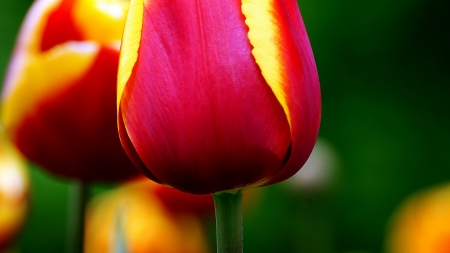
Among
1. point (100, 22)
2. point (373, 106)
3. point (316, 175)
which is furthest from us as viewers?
point (373, 106)

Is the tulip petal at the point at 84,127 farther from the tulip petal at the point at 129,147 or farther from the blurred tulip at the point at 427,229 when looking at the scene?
the blurred tulip at the point at 427,229

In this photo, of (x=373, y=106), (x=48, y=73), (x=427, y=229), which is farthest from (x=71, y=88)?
(x=373, y=106)

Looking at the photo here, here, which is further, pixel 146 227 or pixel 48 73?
pixel 146 227

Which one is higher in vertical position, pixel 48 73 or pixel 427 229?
pixel 48 73

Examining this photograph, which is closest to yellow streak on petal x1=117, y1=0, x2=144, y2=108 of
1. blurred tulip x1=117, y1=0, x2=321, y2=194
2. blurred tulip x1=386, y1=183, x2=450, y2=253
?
blurred tulip x1=117, y1=0, x2=321, y2=194

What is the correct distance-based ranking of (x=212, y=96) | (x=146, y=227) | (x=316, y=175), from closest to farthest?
(x=212, y=96) → (x=146, y=227) → (x=316, y=175)

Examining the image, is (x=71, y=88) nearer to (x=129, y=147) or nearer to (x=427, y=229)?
(x=129, y=147)

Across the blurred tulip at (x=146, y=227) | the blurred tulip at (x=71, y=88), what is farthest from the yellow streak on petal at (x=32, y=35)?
the blurred tulip at (x=146, y=227)
